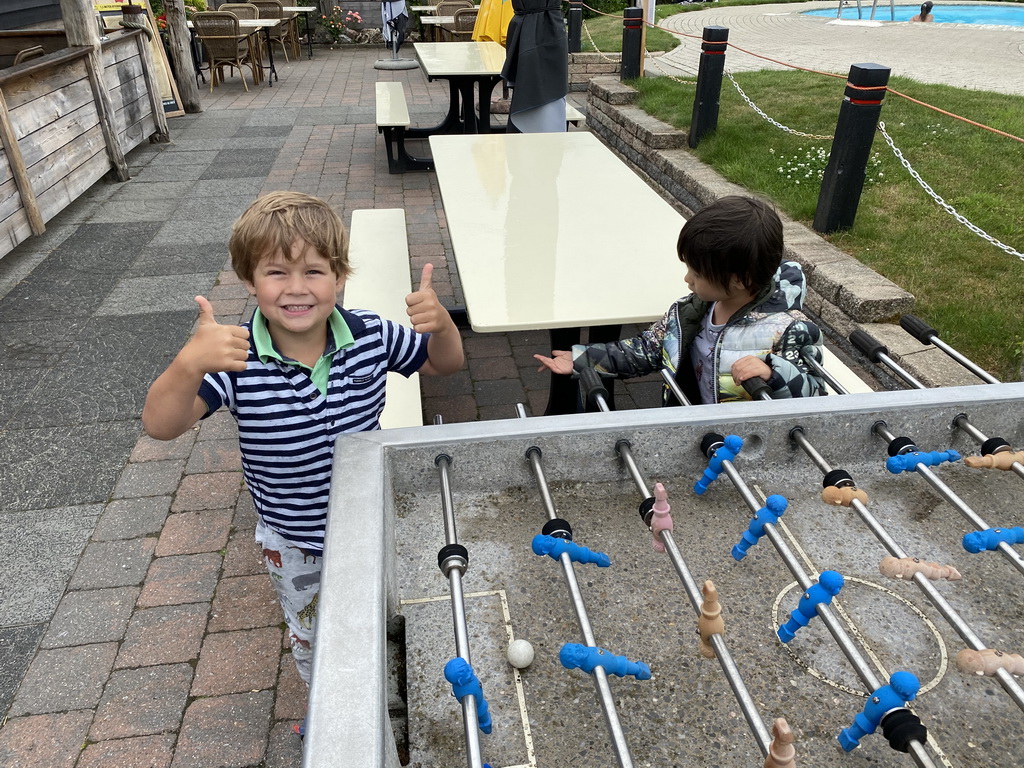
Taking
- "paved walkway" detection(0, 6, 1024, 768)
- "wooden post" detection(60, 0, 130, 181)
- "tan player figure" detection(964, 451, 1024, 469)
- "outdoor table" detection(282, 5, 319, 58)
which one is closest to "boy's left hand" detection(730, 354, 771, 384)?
"tan player figure" detection(964, 451, 1024, 469)

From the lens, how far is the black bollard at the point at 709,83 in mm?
6195

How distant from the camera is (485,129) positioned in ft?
26.8

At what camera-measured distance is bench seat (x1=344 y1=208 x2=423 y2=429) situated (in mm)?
2651

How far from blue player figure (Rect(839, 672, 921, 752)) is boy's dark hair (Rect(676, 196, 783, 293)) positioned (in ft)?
3.96

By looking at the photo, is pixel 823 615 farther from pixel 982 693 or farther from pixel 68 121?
pixel 68 121

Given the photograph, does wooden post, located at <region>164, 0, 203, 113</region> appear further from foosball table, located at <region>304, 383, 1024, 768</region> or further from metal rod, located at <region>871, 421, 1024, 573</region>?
metal rod, located at <region>871, 421, 1024, 573</region>

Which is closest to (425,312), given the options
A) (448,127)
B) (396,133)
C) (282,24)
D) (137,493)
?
(137,493)

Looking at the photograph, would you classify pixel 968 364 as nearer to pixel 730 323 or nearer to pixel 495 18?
pixel 730 323

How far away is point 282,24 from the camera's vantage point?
525 inches

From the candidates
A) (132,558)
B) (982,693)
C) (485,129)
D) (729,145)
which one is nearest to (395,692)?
(982,693)

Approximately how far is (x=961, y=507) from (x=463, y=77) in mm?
6941

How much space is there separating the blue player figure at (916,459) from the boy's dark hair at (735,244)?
28.6 inches

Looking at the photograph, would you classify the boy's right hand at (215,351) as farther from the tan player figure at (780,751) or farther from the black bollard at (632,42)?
the black bollard at (632,42)

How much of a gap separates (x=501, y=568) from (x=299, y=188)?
609 centimetres
